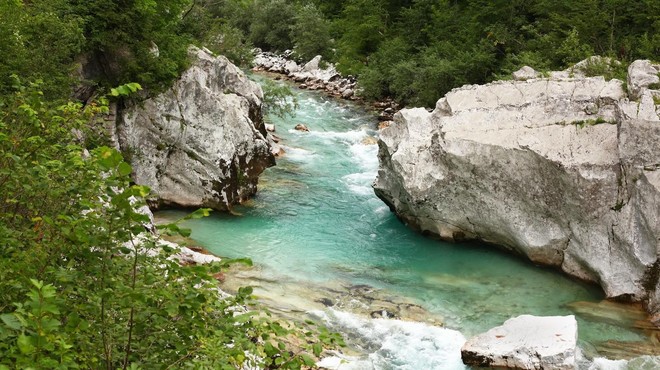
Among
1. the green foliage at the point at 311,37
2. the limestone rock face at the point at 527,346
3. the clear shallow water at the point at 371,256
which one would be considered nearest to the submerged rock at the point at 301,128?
the clear shallow water at the point at 371,256

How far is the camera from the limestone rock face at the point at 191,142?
1548 centimetres

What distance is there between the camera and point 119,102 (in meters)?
15.1

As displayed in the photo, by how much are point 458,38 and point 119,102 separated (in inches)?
852

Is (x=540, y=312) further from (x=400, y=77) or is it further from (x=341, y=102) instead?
(x=341, y=102)

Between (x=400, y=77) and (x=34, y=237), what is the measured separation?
26.8 meters

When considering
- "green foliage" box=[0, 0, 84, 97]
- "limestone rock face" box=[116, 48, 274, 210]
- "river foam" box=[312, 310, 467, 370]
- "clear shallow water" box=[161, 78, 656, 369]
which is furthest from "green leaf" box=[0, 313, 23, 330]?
"limestone rock face" box=[116, 48, 274, 210]

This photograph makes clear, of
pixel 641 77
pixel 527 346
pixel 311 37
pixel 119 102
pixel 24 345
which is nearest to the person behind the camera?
pixel 24 345

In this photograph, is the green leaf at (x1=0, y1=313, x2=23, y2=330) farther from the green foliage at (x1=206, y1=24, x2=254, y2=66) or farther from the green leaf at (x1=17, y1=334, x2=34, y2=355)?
the green foliage at (x1=206, y1=24, x2=254, y2=66)

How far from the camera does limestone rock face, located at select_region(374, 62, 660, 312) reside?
40.4 ft

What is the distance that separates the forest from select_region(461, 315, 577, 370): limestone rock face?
347 centimetres

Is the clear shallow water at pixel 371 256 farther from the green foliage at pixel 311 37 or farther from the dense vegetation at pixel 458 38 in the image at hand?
the green foliage at pixel 311 37

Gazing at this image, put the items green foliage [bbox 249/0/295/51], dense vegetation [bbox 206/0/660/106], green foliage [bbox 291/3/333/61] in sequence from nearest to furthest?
dense vegetation [bbox 206/0/660/106] < green foliage [bbox 291/3/333/61] < green foliage [bbox 249/0/295/51]

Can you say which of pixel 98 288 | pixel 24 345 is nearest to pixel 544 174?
pixel 98 288

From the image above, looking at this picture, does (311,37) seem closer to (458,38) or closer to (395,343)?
(458,38)
